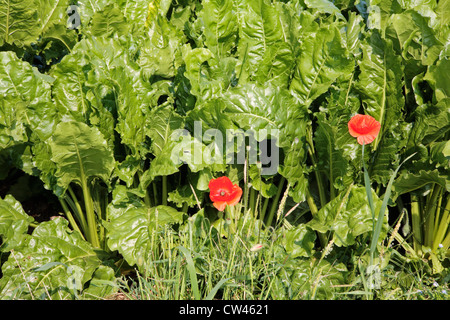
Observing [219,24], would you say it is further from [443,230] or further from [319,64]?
[443,230]

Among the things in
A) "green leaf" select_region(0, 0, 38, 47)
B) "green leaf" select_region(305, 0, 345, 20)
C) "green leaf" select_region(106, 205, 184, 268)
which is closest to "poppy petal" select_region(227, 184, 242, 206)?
"green leaf" select_region(106, 205, 184, 268)

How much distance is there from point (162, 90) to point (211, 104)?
17.9 inches

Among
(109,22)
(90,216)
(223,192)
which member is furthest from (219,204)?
(109,22)

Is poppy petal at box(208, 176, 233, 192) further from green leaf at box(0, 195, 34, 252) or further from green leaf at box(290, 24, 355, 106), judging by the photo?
green leaf at box(0, 195, 34, 252)

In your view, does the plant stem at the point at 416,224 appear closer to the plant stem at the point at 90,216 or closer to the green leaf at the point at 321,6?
the green leaf at the point at 321,6

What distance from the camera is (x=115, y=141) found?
275 cm

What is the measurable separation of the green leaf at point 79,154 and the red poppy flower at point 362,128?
1.13 metres

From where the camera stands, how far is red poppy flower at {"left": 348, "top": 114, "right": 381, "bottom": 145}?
7.72ft

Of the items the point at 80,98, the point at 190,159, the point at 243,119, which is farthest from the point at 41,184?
the point at 243,119

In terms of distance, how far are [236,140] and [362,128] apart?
0.58 m

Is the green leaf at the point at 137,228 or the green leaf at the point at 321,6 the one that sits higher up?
the green leaf at the point at 321,6

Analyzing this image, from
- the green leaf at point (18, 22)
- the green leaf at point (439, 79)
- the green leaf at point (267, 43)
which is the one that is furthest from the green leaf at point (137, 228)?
the green leaf at point (439, 79)

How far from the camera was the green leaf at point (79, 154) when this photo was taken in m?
2.38
